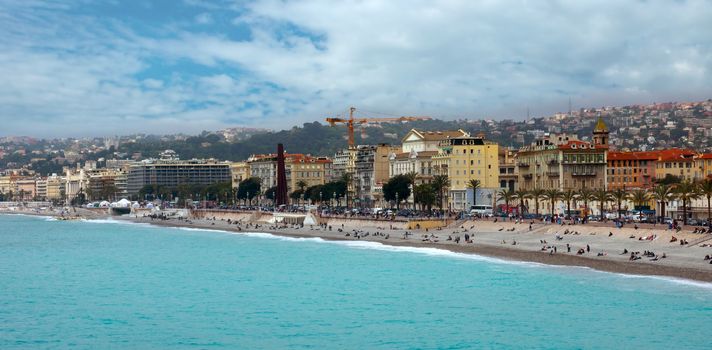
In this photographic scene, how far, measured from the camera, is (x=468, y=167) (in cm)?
9156

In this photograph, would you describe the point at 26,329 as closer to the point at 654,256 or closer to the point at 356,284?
the point at 356,284

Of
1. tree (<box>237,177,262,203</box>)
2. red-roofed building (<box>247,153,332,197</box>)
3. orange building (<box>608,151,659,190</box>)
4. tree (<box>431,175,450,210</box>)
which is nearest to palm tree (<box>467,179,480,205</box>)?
tree (<box>431,175,450,210</box>)

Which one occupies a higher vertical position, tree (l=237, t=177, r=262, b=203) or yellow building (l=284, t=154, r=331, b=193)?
yellow building (l=284, t=154, r=331, b=193)

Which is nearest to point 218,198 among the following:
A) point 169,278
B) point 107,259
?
point 107,259

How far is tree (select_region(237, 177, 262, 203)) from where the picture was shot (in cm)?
13538

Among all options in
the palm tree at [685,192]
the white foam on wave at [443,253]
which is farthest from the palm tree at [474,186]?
the palm tree at [685,192]

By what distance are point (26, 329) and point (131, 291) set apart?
10244mm

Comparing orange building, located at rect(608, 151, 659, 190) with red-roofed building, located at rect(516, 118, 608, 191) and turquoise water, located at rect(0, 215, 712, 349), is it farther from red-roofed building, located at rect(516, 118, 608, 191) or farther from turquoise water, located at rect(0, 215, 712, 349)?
turquoise water, located at rect(0, 215, 712, 349)

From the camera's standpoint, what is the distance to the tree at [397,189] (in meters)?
94.5

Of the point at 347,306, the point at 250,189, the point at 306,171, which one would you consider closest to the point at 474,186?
the point at 347,306

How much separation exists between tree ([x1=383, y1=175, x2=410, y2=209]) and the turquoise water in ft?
125

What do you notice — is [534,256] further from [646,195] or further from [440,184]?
[440,184]

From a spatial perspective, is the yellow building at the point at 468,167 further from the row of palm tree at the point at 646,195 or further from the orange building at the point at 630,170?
the row of palm tree at the point at 646,195

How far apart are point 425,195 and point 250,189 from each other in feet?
174
